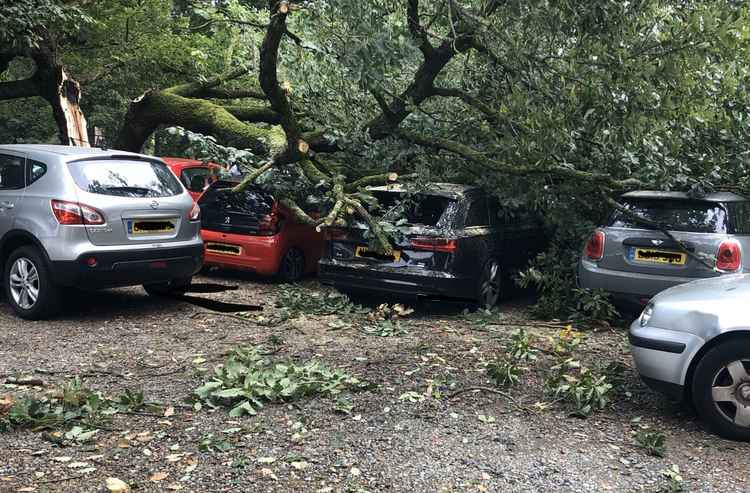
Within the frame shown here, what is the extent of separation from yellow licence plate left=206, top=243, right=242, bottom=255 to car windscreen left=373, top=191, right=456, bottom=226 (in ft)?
8.14

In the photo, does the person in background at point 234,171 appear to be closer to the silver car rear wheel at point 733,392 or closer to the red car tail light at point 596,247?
the red car tail light at point 596,247

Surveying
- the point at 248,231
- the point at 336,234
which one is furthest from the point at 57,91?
the point at 336,234

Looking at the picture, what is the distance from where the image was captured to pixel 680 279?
7.73 meters

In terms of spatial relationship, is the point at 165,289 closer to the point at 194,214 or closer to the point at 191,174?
the point at 194,214

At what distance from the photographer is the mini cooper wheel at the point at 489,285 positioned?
881cm

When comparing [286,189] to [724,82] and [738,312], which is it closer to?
[724,82]

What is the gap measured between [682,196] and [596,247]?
1.05 meters

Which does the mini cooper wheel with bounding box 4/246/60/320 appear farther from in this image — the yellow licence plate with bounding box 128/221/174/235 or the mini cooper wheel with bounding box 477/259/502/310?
the mini cooper wheel with bounding box 477/259/502/310

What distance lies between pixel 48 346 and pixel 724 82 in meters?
7.52

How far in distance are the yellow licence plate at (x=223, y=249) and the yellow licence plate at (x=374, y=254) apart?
89.0 inches

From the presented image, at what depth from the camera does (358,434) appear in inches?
187

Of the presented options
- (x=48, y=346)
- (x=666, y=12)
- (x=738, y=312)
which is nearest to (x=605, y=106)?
(x=666, y=12)

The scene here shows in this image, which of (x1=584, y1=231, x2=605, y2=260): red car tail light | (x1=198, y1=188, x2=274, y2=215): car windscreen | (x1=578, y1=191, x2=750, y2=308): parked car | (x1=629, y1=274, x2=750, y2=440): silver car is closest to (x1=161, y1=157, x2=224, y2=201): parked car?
(x1=198, y1=188, x2=274, y2=215): car windscreen

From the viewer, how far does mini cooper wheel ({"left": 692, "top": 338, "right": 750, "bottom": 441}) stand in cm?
484
